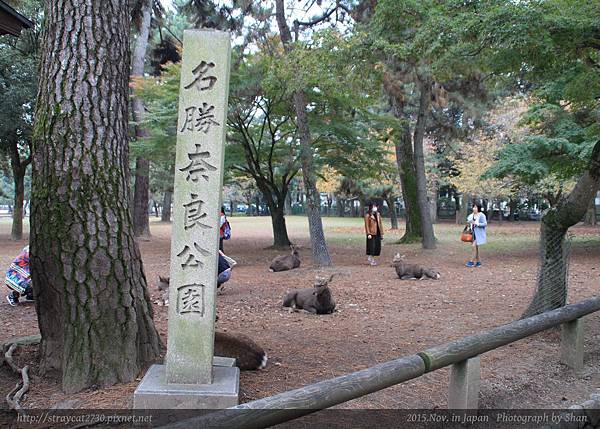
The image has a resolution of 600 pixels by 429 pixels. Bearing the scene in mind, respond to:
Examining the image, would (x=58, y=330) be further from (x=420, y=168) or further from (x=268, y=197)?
(x=420, y=168)

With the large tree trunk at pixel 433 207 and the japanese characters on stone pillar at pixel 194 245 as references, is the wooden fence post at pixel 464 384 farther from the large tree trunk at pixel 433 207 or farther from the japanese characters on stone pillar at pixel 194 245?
the large tree trunk at pixel 433 207

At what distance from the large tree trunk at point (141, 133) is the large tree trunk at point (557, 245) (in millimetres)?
16956

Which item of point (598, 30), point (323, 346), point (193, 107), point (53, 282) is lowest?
point (323, 346)

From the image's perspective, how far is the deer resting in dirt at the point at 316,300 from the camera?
24.4 feet

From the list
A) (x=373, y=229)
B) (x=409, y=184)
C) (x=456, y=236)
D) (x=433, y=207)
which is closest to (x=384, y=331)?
(x=373, y=229)

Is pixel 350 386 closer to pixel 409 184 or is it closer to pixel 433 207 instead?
pixel 409 184

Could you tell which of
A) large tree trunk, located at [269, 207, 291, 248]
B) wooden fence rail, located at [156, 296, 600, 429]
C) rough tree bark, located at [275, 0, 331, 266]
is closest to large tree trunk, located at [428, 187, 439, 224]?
large tree trunk, located at [269, 207, 291, 248]

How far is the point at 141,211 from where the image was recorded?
22484 millimetres

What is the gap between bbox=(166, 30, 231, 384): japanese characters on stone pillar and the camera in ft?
12.0

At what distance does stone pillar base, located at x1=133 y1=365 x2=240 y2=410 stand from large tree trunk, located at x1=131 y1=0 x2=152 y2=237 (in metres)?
17.6

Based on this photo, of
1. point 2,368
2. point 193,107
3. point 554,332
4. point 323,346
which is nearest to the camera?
point 193,107

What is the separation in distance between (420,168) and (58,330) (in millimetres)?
15015

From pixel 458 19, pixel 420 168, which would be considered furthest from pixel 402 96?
pixel 458 19

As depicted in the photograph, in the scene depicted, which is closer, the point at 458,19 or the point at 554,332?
the point at 554,332
